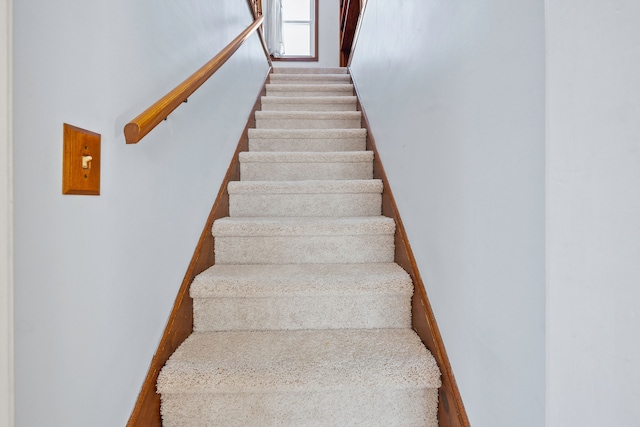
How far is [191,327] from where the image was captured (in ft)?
3.90

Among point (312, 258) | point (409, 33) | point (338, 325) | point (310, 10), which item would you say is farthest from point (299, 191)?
point (310, 10)

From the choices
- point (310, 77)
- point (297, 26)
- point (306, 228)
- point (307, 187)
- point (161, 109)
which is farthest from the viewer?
point (297, 26)

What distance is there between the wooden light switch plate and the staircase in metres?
0.58

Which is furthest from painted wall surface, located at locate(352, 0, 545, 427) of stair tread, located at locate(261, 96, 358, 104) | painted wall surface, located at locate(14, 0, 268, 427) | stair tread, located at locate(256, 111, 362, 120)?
stair tread, located at locate(261, 96, 358, 104)

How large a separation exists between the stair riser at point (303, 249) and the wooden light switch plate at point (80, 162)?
0.77m

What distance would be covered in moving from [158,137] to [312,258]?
2.49 ft

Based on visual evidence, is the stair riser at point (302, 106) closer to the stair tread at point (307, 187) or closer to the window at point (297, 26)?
the stair tread at point (307, 187)

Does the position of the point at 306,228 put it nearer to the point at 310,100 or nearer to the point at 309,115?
the point at 309,115

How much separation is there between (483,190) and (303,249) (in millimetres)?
865

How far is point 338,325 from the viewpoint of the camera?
119cm

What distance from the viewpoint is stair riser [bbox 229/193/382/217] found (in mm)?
1683

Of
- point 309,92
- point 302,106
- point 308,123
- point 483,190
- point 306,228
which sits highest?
point 309,92

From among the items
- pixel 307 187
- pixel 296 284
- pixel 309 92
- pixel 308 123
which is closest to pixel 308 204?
pixel 307 187

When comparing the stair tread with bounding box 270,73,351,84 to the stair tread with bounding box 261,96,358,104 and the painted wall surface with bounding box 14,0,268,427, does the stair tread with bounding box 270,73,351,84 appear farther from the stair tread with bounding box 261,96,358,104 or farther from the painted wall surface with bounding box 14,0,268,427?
the painted wall surface with bounding box 14,0,268,427
